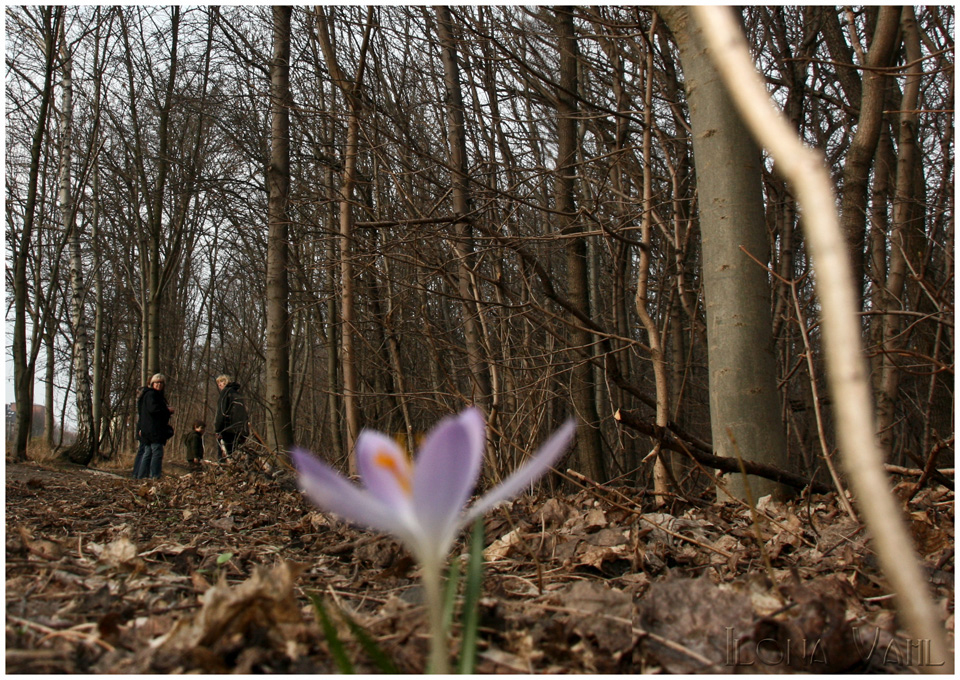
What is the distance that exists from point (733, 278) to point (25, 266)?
9823 millimetres

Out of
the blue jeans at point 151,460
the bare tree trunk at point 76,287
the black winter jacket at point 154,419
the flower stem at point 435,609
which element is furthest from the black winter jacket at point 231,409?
the flower stem at point 435,609

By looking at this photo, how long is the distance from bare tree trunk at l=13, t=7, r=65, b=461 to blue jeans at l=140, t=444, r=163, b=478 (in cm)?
191

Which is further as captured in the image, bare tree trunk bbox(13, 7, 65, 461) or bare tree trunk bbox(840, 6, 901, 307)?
bare tree trunk bbox(13, 7, 65, 461)

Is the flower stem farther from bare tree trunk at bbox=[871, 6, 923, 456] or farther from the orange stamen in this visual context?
bare tree trunk at bbox=[871, 6, 923, 456]

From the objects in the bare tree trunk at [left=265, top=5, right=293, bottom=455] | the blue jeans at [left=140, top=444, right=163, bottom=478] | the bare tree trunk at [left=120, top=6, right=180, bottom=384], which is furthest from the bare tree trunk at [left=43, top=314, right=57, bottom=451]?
the bare tree trunk at [left=265, top=5, right=293, bottom=455]

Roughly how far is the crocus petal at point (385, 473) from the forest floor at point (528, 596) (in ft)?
1.71

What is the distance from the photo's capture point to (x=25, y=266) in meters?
9.63

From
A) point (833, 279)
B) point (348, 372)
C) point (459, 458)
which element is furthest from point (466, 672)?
point (348, 372)

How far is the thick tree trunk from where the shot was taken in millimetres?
2842

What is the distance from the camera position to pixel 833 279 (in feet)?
1.05

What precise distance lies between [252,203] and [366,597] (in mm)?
11394

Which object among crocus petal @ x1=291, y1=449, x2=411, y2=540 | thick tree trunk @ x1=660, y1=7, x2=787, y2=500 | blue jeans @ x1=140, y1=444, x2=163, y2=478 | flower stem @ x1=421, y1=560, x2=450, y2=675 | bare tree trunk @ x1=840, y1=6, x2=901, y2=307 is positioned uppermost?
bare tree trunk @ x1=840, y1=6, x2=901, y2=307

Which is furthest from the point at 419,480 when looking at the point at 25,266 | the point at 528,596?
the point at 25,266

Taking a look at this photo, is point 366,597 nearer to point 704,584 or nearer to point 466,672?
point 704,584
